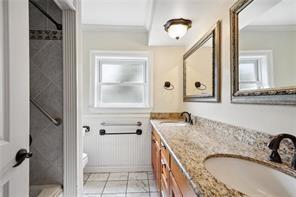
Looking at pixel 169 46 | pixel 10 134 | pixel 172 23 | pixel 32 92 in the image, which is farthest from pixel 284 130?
pixel 169 46

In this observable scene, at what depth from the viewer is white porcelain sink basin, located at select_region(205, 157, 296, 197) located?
821 millimetres

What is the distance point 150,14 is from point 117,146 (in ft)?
6.45

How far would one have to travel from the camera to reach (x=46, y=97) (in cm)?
158

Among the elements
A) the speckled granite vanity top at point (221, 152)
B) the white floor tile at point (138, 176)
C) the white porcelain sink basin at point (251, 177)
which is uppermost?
the speckled granite vanity top at point (221, 152)

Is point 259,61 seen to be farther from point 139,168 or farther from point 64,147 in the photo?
point 139,168

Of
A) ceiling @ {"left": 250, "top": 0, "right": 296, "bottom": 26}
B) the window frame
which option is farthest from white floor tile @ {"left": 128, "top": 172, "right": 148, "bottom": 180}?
ceiling @ {"left": 250, "top": 0, "right": 296, "bottom": 26}

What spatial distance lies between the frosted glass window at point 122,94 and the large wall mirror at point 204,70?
778 millimetres

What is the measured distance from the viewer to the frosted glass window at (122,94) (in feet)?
10.4

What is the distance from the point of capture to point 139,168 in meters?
3.04

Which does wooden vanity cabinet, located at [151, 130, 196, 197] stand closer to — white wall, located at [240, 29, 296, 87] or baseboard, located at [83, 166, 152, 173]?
white wall, located at [240, 29, 296, 87]

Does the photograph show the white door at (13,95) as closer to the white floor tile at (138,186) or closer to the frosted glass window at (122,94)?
the white floor tile at (138,186)

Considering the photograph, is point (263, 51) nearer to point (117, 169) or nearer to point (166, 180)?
point (166, 180)

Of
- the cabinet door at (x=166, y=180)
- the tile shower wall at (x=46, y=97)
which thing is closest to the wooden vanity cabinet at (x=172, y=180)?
the cabinet door at (x=166, y=180)

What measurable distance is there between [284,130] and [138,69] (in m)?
2.46
